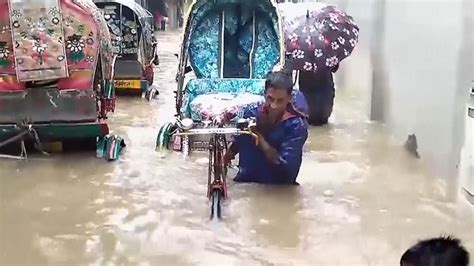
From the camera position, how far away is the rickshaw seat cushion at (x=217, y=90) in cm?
715

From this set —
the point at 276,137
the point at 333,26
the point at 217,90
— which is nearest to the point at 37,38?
the point at 217,90

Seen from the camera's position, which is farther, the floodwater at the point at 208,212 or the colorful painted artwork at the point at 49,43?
the colorful painted artwork at the point at 49,43

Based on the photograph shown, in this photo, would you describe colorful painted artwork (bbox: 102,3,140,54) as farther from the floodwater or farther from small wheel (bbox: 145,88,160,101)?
the floodwater

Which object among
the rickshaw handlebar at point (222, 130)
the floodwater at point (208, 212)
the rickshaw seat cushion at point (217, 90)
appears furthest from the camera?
the rickshaw seat cushion at point (217, 90)

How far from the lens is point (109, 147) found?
749 cm

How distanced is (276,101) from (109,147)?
2.12 metres

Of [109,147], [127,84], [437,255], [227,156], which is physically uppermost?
[437,255]

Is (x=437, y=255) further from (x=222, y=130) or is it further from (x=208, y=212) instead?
(x=208, y=212)

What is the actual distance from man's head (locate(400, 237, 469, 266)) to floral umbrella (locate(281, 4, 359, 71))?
5953mm

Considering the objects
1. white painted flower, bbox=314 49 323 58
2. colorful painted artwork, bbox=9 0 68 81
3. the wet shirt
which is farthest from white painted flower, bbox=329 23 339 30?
colorful painted artwork, bbox=9 0 68 81

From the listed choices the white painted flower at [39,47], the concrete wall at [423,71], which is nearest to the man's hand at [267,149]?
the concrete wall at [423,71]

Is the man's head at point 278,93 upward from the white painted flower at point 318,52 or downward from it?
downward

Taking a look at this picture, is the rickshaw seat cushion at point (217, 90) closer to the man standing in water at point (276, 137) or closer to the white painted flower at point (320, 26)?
the man standing in water at point (276, 137)

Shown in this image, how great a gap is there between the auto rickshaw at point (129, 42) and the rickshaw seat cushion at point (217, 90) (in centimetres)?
390
